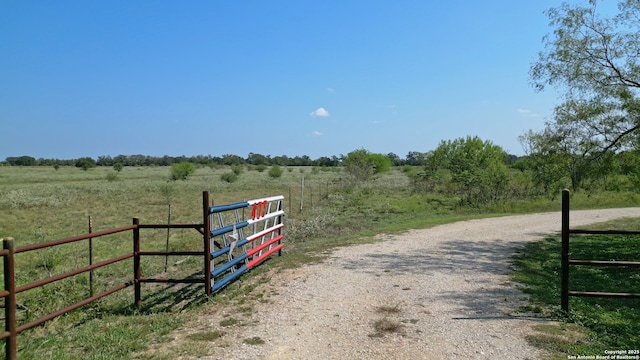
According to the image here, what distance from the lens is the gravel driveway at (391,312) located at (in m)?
4.76

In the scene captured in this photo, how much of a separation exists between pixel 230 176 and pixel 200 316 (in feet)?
162

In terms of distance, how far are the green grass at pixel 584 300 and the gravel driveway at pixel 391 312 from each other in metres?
0.33

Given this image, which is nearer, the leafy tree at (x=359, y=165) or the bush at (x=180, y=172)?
the leafy tree at (x=359, y=165)

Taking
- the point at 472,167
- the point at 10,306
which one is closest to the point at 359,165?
the point at 472,167

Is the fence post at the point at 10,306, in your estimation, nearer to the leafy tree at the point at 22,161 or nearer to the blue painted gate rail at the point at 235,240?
the blue painted gate rail at the point at 235,240

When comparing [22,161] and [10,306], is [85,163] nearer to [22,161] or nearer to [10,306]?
[22,161]

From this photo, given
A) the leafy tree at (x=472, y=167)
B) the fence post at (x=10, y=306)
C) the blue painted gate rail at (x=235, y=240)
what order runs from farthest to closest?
1. the leafy tree at (x=472, y=167)
2. the blue painted gate rail at (x=235, y=240)
3. the fence post at (x=10, y=306)

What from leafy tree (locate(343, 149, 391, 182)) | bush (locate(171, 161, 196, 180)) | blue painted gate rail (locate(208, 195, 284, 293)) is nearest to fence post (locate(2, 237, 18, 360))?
blue painted gate rail (locate(208, 195, 284, 293))

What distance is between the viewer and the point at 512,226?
16516 mm

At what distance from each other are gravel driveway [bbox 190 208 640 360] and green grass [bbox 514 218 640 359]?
334mm

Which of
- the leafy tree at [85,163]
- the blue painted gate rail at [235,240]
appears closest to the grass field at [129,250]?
the blue painted gate rail at [235,240]

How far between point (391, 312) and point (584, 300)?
3467 millimetres

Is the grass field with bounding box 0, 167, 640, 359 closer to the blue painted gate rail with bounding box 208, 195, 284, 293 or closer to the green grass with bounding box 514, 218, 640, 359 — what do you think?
the blue painted gate rail with bounding box 208, 195, 284, 293

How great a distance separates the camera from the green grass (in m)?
5.01
